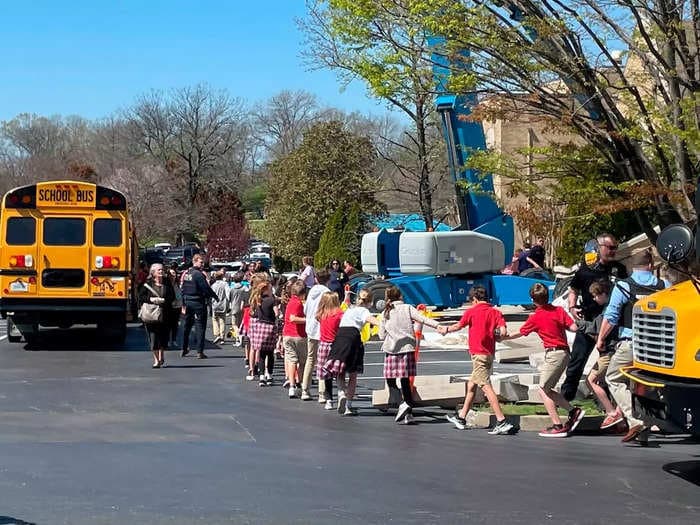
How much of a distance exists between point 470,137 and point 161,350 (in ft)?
30.4

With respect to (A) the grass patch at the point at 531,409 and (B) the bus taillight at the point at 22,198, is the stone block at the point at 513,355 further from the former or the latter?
(B) the bus taillight at the point at 22,198

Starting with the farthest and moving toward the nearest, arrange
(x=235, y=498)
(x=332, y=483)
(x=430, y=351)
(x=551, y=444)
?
1. (x=430, y=351)
2. (x=551, y=444)
3. (x=332, y=483)
4. (x=235, y=498)

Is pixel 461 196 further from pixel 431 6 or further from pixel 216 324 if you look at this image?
pixel 431 6

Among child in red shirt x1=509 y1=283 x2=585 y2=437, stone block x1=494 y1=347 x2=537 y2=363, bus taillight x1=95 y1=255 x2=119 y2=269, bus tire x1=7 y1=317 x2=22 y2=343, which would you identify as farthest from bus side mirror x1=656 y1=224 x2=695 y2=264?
bus tire x1=7 y1=317 x2=22 y2=343

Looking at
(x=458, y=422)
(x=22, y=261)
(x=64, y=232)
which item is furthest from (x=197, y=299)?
(x=458, y=422)

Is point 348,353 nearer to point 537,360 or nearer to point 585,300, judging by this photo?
point 585,300

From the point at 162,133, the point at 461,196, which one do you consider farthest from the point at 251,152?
the point at 461,196

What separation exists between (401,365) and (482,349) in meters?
1.24

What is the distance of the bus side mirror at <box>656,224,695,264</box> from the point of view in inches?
351

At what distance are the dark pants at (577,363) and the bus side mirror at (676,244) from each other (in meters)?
3.45

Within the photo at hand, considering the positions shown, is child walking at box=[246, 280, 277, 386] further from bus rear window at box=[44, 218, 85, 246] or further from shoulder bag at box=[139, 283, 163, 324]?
bus rear window at box=[44, 218, 85, 246]

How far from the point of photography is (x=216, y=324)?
82.1 ft

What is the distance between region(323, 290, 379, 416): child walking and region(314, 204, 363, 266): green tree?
29774 mm

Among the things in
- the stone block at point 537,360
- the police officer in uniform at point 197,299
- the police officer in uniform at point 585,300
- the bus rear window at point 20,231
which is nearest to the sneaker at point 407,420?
the police officer in uniform at point 585,300
